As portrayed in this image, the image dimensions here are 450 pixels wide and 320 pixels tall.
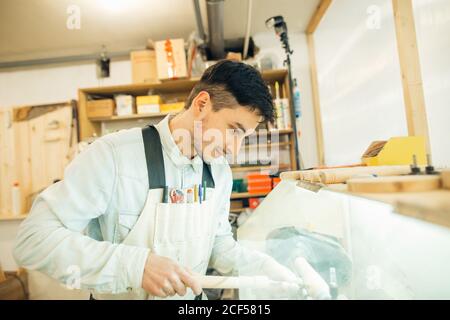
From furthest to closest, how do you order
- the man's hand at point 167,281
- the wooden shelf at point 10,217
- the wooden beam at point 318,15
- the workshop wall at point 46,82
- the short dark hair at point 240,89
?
the workshop wall at point 46,82 → the wooden shelf at point 10,217 → the wooden beam at point 318,15 → the short dark hair at point 240,89 → the man's hand at point 167,281

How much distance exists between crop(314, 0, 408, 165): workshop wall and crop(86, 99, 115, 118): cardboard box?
219cm

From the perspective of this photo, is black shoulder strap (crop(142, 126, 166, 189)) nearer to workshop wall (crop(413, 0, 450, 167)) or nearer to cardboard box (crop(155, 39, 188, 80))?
workshop wall (crop(413, 0, 450, 167))

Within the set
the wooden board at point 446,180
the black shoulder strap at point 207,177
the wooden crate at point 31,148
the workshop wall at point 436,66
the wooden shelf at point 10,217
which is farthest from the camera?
the wooden crate at point 31,148

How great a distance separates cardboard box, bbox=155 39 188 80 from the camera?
2.52 metres

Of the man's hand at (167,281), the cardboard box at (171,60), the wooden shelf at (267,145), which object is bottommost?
the man's hand at (167,281)

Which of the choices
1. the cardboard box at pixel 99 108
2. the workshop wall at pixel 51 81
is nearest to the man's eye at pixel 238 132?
the cardboard box at pixel 99 108

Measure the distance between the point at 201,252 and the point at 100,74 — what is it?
2821 mm

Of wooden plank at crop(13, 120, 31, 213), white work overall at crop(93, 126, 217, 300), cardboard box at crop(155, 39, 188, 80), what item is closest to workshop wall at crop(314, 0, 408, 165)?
white work overall at crop(93, 126, 217, 300)

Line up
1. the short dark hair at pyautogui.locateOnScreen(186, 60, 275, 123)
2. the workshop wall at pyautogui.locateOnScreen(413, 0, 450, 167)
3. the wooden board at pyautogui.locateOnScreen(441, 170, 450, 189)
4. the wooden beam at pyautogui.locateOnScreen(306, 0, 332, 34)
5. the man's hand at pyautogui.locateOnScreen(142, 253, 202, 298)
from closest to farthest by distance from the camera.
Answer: the wooden board at pyautogui.locateOnScreen(441, 170, 450, 189) < the man's hand at pyautogui.locateOnScreen(142, 253, 202, 298) < the short dark hair at pyautogui.locateOnScreen(186, 60, 275, 123) < the workshop wall at pyautogui.locateOnScreen(413, 0, 450, 167) < the wooden beam at pyautogui.locateOnScreen(306, 0, 332, 34)

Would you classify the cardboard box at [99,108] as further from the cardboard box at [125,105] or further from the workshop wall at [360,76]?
the workshop wall at [360,76]

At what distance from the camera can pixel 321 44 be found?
97.4 inches

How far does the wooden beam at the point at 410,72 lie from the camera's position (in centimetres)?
115

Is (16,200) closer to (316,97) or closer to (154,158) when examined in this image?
(154,158)

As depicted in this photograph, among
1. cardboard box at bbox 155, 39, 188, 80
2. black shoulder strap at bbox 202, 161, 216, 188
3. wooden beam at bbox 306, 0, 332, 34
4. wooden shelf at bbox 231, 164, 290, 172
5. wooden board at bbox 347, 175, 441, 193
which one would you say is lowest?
wooden board at bbox 347, 175, 441, 193
